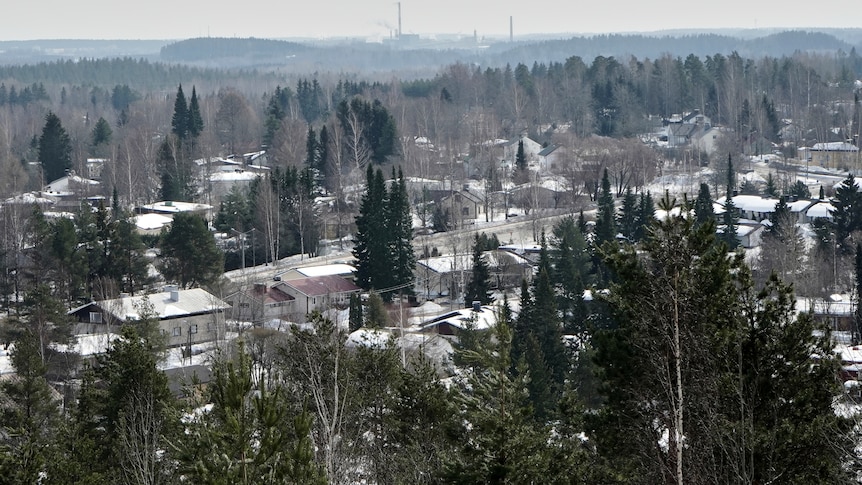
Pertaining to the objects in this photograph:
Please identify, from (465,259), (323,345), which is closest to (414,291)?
(465,259)

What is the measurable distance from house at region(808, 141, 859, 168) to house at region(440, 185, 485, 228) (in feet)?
51.2

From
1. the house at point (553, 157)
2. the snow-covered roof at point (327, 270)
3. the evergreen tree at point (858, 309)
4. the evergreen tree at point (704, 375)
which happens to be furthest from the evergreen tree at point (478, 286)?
the house at point (553, 157)

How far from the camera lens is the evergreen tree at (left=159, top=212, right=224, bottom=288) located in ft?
88.0

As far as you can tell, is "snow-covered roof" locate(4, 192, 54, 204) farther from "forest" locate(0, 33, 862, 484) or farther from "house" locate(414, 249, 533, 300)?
"house" locate(414, 249, 533, 300)

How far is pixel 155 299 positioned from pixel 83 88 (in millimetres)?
66694

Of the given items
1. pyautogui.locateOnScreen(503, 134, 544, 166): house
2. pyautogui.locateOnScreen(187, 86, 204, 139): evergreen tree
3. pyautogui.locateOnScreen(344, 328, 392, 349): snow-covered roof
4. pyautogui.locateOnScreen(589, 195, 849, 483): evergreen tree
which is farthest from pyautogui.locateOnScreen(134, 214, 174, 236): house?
pyautogui.locateOnScreen(589, 195, 849, 483): evergreen tree

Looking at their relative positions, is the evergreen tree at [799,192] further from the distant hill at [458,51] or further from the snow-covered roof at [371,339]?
the distant hill at [458,51]

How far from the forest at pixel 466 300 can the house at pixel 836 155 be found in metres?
1.94

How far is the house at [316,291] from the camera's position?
85.5 feet

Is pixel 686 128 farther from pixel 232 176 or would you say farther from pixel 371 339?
pixel 371 339

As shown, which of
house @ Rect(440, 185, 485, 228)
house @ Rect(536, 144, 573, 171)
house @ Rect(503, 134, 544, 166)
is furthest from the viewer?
house @ Rect(503, 134, 544, 166)

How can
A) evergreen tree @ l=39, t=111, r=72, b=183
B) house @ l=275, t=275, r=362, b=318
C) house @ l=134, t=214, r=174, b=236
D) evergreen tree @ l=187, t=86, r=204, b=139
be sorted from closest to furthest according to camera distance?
1. house @ l=275, t=275, r=362, b=318
2. house @ l=134, t=214, r=174, b=236
3. evergreen tree @ l=39, t=111, r=72, b=183
4. evergreen tree @ l=187, t=86, r=204, b=139

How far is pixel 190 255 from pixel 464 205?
43.1ft

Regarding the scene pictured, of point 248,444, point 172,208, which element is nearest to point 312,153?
point 172,208
